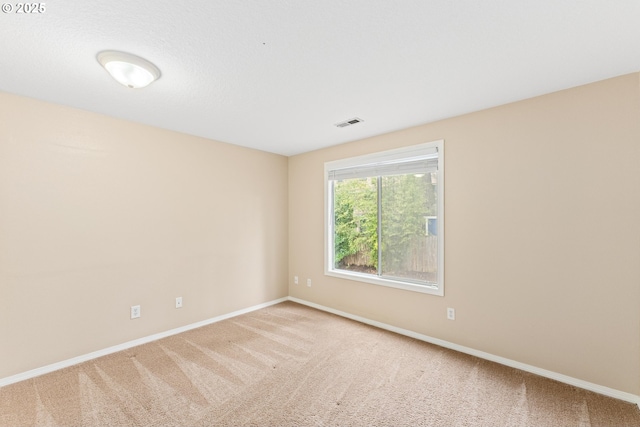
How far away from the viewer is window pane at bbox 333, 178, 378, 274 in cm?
373

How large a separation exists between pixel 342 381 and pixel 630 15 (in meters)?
2.93

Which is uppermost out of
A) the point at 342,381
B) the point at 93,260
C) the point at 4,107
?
the point at 4,107

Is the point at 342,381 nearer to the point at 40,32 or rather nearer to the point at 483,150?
the point at 483,150

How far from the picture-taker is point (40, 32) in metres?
1.54

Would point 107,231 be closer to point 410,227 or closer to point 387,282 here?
point 387,282

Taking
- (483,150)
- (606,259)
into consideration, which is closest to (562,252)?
(606,259)

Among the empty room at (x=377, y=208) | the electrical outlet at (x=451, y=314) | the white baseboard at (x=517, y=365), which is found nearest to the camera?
the empty room at (x=377, y=208)

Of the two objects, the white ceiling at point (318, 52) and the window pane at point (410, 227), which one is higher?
the white ceiling at point (318, 52)

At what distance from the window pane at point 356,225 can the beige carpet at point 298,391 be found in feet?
3.90

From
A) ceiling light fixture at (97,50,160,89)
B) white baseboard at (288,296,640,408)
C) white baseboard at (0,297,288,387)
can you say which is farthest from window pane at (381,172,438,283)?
ceiling light fixture at (97,50,160,89)

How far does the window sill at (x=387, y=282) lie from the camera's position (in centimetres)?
298

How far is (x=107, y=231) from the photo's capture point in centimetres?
275

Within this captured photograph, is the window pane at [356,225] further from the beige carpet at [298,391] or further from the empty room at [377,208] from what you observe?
the beige carpet at [298,391]

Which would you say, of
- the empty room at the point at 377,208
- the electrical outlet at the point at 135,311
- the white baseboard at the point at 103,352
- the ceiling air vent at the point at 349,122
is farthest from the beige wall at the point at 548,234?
the electrical outlet at the point at 135,311
